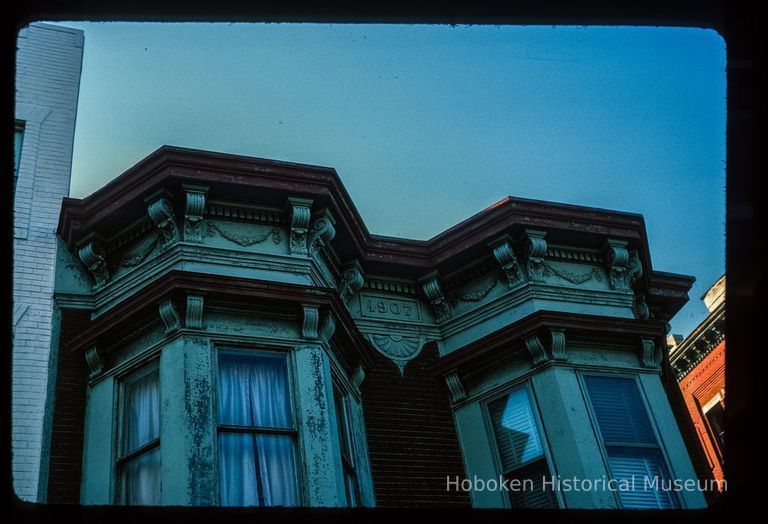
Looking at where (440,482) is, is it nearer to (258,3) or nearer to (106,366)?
(106,366)

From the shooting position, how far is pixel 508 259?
1230cm

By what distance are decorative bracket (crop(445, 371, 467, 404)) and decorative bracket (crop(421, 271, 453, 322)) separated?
98cm

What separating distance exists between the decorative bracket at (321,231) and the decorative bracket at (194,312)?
1879mm

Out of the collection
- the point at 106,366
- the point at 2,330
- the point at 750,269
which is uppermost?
the point at 106,366

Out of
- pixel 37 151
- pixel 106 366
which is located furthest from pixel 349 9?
pixel 37 151

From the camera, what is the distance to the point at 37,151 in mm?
12469

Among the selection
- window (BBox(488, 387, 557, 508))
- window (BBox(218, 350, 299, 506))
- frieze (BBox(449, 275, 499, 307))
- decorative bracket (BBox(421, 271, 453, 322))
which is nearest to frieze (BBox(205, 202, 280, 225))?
window (BBox(218, 350, 299, 506))

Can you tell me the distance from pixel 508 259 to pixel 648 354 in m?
2.20

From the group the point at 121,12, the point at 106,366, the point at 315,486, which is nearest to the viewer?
the point at 121,12

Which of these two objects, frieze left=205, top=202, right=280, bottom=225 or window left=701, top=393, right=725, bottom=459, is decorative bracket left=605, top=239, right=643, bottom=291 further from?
window left=701, top=393, right=725, bottom=459

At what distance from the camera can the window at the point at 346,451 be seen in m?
10.2

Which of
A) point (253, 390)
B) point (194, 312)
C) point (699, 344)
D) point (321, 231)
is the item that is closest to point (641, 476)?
point (253, 390)

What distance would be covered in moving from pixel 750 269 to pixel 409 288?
8.76 metres

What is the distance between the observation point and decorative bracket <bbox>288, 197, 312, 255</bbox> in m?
11.3
